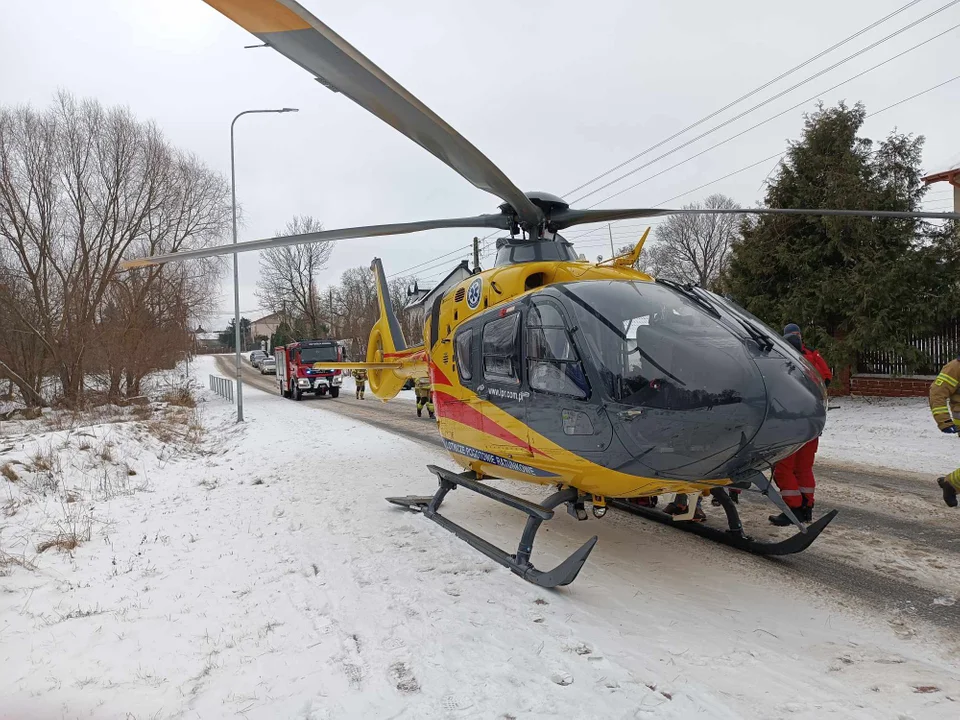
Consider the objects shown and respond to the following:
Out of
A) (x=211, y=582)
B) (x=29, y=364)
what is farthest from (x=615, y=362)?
(x=29, y=364)

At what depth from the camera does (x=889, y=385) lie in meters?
13.0

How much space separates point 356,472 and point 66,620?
16.6 ft

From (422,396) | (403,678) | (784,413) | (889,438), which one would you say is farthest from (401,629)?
(422,396)

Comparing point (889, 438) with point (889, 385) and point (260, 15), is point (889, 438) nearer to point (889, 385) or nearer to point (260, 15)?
point (889, 385)

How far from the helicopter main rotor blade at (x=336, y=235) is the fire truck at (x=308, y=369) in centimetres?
1927

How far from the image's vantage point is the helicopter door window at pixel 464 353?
5523mm

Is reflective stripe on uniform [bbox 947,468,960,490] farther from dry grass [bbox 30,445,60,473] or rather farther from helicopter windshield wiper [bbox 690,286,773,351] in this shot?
dry grass [bbox 30,445,60,473]

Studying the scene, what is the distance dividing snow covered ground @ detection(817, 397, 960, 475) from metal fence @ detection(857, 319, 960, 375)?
732mm

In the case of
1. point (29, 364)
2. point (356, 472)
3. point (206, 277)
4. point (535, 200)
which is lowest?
point (356, 472)

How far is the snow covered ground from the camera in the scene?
8180 mm

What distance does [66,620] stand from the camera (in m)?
4.25

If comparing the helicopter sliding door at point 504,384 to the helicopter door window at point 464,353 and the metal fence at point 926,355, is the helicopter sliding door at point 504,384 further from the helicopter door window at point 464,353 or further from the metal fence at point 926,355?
the metal fence at point 926,355

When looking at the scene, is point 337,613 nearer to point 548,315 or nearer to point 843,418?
point 548,315

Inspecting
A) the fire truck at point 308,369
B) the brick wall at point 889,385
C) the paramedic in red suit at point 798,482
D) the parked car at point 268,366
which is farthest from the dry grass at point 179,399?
the parked car at point 268,366
